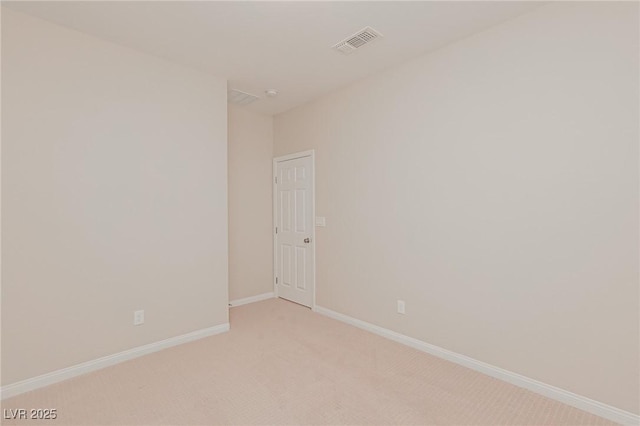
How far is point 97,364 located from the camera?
8.17 feet

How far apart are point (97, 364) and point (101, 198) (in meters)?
1.38

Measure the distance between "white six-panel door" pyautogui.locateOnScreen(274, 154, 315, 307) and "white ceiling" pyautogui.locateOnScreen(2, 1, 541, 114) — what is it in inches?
56.8

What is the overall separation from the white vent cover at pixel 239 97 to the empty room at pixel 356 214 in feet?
1.25

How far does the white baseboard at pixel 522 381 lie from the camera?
1.86 metres

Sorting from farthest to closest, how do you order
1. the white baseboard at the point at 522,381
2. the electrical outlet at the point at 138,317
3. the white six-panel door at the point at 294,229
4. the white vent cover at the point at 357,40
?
the white six-panel door at the point at 294,229
the electrical outlet at the point at 138,317
the white vent cover at the point at 357,40
the white baseboard at the point at 522,381

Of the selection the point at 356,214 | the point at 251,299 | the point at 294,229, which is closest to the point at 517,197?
the point at 356,214

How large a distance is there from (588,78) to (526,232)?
1.07 m

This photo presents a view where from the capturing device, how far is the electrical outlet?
272 cm

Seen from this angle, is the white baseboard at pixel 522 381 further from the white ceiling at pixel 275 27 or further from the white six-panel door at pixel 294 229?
the white ceiling at pixel 275 27

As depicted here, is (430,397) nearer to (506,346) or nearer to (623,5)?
(506,346)

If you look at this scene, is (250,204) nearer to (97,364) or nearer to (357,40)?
(97,364)

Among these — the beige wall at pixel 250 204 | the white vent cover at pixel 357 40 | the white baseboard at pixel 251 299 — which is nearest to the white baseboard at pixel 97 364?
the white baseboard at pixel 251 299

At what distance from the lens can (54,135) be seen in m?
2.33

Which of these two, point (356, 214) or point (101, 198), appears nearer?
point (101, 198)
